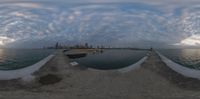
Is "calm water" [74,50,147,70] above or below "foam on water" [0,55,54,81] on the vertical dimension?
below

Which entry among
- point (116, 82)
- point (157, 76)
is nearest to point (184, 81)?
point (157, 76)

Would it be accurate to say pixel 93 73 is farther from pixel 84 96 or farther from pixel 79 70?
pixel 84 96

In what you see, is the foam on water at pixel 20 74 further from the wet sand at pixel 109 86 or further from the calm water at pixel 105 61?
the calm water at pixel 105 61

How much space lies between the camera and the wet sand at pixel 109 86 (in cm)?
2686

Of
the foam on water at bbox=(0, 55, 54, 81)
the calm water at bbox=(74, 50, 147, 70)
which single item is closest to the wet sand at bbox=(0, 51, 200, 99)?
the foam on water at bbox=(0, 55, 54, 81)

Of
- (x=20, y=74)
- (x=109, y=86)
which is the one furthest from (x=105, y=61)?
(x=109, y=86)

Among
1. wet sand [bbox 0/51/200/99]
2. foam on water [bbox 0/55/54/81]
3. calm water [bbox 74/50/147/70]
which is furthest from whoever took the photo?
calm water [bbox 74/50/147/70]

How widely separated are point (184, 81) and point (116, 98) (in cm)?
982

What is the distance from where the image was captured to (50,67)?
4247cm

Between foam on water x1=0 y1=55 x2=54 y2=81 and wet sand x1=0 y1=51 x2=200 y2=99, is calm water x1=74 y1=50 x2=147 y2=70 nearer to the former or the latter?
foam on water x1=0 y1=55 x2=54 y2=81

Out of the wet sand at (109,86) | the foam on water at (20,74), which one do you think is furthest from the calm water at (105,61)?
the wet sand at (109,86)

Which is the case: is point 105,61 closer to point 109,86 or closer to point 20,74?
point 20,74

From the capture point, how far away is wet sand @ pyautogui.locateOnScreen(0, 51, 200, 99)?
26.9 m

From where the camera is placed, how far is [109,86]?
31062 mm
